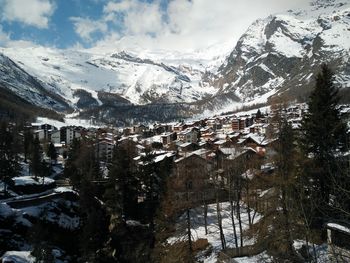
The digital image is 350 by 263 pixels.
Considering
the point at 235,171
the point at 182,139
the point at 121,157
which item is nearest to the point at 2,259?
the point at 121,157

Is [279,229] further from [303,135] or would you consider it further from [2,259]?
[2,259]

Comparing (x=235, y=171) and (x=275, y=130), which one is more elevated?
(x=275, y=130)

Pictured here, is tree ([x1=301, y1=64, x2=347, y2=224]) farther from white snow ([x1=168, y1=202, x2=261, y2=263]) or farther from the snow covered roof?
white snow ([x1=168, y1=202, x2=261, y2=263])

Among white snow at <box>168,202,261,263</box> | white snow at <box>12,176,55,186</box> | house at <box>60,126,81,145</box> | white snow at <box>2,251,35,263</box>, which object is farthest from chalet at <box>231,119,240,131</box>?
white snow at <box>2,251,35,263</box>

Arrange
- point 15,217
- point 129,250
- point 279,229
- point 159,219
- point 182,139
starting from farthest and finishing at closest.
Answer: point 182,139 < point 15,217 < point 129,250 < point 159,219 < point 279,229

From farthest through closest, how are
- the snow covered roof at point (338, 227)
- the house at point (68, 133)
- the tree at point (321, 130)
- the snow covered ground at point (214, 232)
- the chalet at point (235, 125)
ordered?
1. the chalet at point (235, 125)
2. the house at point (68, 133)
3. the snow covered ground at point (214, 232)
4. the tree at point (321, 130)
5. the snow covered roof at point (338, 227)

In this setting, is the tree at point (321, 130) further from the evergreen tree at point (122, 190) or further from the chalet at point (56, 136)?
the chalet at point (56, 136)

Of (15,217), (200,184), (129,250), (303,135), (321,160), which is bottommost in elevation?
(129,250)

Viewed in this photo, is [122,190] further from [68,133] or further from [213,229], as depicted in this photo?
[68,133]

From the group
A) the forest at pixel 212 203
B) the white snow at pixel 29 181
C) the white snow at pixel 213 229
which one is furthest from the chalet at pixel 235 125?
the white snow at pixel 213 229

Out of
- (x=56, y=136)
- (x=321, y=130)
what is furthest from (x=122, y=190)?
(x=56, y=136)

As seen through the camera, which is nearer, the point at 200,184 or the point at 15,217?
the point at 200,184
